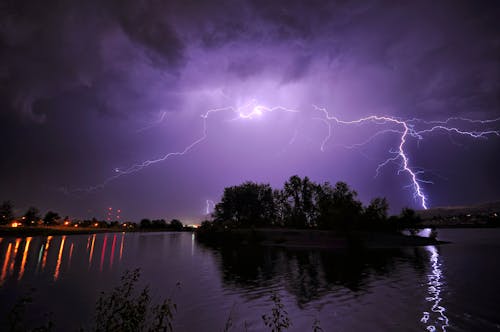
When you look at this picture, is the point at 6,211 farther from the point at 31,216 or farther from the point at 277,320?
the point at 277,320

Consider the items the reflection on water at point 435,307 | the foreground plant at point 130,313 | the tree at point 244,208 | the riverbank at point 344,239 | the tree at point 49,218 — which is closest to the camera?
the foreground plant at point 130,313

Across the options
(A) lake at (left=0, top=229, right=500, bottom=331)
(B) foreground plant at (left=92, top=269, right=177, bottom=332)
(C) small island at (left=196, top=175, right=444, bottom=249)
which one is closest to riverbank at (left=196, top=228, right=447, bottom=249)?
(C) small island at (left=196, top=175, right=444, bottom=249)

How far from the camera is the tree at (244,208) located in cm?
10544

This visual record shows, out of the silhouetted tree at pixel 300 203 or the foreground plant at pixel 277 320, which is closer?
the foreground plant at pixel 277 320

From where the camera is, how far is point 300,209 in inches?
3797

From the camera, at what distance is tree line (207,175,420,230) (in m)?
73.9

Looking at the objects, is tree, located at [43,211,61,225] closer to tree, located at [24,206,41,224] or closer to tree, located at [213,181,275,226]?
tree, located at [24,206,41,224]

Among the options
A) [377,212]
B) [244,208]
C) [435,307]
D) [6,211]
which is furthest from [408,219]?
[6,211]

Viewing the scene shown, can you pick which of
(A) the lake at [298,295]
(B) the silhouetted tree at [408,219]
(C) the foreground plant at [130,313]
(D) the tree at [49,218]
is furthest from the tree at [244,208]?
(D) the tree at [49,218]

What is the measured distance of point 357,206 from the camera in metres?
76.0

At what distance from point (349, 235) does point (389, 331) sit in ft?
167

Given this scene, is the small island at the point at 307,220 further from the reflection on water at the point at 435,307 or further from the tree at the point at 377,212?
the reflection on water at the point at 435,307

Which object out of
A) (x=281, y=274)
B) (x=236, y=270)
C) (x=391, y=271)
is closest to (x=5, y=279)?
(x=236, y=270)

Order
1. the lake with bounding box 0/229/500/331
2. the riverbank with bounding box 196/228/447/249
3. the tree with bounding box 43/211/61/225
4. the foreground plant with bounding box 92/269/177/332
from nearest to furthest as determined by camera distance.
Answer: the foreground plant with bounding box 92/269/177/332, the lake with bounding box 0/229/500/331, the riverbank with bounding box 196/228/447/249, the tree with bounding box 43/211/61/225
